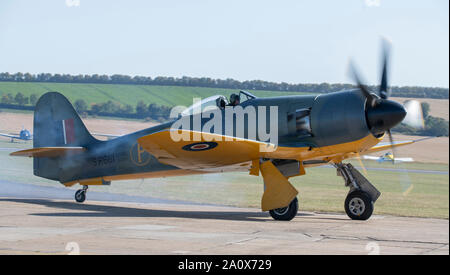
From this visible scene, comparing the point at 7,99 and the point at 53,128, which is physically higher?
the point at 7,99

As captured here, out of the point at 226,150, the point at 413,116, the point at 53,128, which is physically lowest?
the point at 226,150

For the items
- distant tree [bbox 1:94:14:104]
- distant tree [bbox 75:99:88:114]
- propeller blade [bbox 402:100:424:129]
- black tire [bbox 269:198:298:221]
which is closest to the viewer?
black tire [bbox 269:198:298:221]

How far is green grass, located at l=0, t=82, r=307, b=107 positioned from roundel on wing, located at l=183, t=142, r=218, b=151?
42.7ft

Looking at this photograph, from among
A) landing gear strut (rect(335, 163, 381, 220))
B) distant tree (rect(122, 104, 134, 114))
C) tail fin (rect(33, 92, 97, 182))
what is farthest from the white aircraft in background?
landing gear strut (rect(335, 163, 381, 220))

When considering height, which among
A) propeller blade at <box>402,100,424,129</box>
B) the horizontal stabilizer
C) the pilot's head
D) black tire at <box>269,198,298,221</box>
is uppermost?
the pilot's head

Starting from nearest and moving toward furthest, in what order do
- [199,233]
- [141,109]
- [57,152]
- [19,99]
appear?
1. [199,233]
2. [57,152]
3. [19,99]
4. [141,109]

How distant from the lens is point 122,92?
120 feet

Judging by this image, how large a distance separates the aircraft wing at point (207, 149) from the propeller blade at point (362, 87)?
64.0 inches

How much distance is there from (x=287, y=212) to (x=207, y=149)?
223cm

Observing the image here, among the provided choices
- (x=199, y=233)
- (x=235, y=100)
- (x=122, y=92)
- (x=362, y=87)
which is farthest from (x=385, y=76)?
(x=122, y=92)

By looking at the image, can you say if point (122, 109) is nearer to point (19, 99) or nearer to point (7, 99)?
point (19, 99)

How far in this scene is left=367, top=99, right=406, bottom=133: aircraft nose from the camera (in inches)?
437

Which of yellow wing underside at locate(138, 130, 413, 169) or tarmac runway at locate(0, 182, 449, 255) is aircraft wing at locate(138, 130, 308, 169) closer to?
yellow wing underside at locate(138, 130, 413, 169)

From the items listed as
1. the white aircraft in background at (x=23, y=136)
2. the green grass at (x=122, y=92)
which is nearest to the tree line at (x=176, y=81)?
the green grass at (x=122, y=92)
